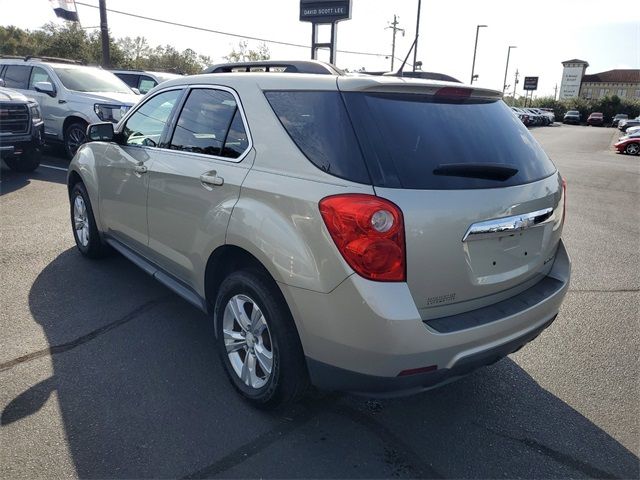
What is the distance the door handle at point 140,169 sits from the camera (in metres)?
3.64

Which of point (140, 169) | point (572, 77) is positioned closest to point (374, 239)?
point (140, 169)

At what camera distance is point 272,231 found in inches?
95.7

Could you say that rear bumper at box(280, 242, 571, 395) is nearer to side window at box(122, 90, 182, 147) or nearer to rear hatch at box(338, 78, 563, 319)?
rear hatch at box(338, 78, 563, 319)

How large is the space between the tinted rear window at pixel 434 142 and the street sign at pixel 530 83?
3285 inches

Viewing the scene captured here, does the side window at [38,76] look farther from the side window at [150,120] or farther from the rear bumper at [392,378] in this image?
the rear bumper at [392,378]

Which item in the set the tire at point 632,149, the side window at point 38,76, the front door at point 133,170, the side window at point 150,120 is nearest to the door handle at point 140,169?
the front door at point 133,170

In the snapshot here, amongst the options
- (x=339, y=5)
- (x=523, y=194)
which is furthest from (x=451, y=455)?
(x=339, y=5)

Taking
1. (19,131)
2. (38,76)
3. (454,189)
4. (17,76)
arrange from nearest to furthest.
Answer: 1. (454,189)
2. (19,131)
3. (38,76)
4. (17,76)

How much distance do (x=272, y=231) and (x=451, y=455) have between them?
1.45m

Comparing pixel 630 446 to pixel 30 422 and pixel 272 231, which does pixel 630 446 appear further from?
pixel 30 422

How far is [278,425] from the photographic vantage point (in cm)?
269

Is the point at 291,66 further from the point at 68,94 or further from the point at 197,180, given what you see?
the point at 68,94

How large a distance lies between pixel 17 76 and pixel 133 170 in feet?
30.5

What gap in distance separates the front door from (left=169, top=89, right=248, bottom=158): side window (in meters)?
0.23
